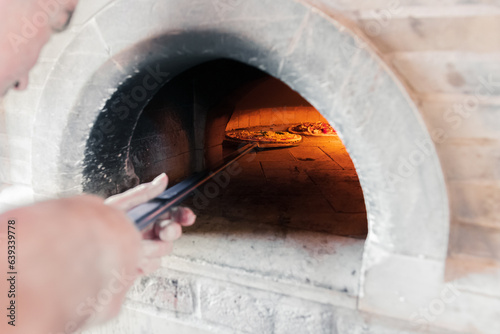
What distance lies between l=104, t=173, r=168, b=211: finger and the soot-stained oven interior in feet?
2.35

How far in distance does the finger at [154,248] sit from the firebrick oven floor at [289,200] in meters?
0.69

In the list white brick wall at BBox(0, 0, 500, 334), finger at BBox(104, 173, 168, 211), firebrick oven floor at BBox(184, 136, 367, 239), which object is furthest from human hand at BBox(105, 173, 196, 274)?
firebrick oven floor at BBox(184, 136, 367, 239)

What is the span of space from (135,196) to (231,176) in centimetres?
176

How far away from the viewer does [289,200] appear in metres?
2.19

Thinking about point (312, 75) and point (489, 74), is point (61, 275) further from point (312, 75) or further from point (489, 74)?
point (489, 74)

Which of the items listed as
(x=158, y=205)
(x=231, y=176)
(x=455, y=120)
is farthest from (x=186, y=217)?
(x=231, y=176)

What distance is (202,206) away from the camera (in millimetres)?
2055

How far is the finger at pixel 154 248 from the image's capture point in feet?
3.09

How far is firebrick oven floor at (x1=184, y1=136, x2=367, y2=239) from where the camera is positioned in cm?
179

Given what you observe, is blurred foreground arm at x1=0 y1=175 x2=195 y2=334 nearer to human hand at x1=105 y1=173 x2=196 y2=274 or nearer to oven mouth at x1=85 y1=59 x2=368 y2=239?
human hand at x1=105 y1=173 x2=196 y2=274

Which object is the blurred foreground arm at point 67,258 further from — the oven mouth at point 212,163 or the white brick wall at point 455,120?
the oven mouth at point 212,163

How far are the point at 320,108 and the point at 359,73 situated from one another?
0.18m

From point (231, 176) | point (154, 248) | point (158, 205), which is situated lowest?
point (154, 248)

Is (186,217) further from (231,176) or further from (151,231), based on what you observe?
(231,176)
